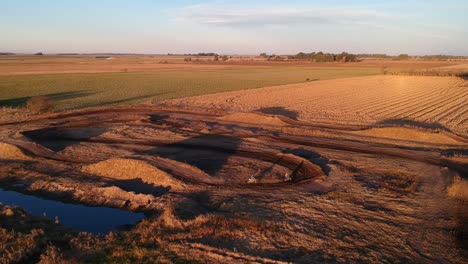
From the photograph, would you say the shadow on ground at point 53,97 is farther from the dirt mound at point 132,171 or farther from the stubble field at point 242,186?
the dirt mound at point 132,171

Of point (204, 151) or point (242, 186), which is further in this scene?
point (204, 151)

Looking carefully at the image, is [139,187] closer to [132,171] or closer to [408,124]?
[132,171]

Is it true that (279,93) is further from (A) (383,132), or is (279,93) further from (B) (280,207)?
(B) (280,207)

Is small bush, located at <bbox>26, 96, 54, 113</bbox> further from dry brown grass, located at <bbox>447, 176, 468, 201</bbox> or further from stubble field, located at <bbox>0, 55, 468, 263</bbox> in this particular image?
dry brown grass, located at <bbox>447, 176, 468, 201</bbox>

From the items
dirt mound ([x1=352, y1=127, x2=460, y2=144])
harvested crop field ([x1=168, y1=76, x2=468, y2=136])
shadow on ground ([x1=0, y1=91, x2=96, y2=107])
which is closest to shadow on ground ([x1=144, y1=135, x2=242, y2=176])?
dirt mound ([x1=352, y1=127, x2=460, y2=144])

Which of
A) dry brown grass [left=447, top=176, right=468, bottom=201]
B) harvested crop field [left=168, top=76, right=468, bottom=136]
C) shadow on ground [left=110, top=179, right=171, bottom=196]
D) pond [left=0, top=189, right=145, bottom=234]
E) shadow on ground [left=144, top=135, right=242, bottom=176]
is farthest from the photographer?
harvested crop field [left=168, top=76, right=468, bottom=136]

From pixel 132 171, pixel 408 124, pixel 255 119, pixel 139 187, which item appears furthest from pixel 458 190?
pixel 255 119
